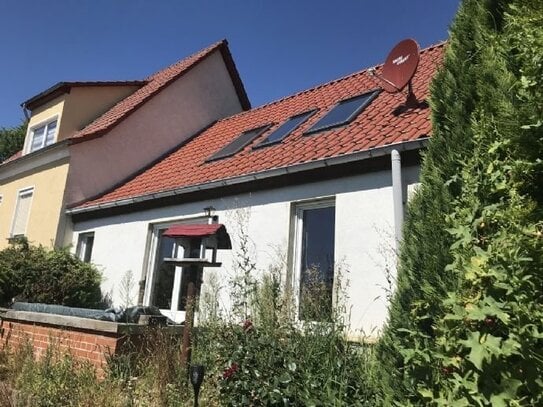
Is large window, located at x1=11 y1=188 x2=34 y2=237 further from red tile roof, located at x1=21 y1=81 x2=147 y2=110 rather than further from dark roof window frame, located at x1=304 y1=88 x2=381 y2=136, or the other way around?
dark roof window frame, located at x1=304 y1=88 x2=381 y2=136

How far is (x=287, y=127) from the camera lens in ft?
Result: 31.8

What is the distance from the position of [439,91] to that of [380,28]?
19.3 ft

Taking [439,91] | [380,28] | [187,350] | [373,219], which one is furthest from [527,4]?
[380,28]

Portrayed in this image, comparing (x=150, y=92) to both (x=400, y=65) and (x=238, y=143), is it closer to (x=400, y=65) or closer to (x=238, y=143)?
(x=238, y=143)

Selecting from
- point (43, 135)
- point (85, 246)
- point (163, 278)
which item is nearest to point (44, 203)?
point (85, 246)

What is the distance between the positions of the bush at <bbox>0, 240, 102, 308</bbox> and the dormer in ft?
14.8

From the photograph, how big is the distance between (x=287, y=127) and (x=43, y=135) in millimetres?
8876

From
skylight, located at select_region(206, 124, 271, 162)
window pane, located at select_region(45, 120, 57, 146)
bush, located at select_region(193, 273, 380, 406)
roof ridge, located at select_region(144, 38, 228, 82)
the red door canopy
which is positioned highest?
roof ridge, located at select_region(144, 38, 228, 82)

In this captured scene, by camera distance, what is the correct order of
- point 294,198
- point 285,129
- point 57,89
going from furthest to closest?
point 57,89
point 285,129
point 294,198

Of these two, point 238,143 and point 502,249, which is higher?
point 238,143

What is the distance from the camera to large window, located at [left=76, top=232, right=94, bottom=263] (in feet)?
38.6

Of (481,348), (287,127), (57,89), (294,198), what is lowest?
(481,348)

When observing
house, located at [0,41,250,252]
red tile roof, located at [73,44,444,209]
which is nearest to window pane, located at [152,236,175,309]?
red tile roof, located at [73,44,444,209]

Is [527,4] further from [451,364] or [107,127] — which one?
[107,127]
